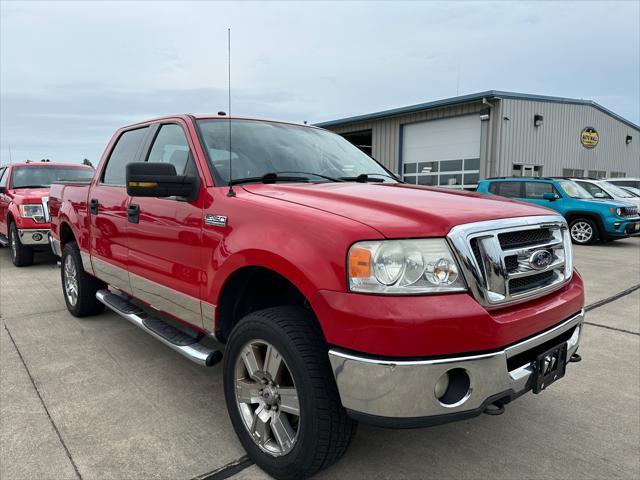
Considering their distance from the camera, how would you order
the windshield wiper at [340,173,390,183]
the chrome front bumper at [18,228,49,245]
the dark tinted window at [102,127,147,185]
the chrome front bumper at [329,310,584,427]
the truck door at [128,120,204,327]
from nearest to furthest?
the chrome front bumper at [329,310,584,427]
the truck door at [128,120,204,327]
the windshield wiper at [340,173,390,183]
the dark tinted window at [102,127,147,185]
the chrome front bumper at [18,228,49,245]

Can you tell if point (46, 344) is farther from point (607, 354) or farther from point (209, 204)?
point (607, 354)

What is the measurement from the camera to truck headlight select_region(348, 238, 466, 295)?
1.84 meters

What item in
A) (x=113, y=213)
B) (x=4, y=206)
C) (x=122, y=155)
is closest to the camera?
(x=113, y=213)

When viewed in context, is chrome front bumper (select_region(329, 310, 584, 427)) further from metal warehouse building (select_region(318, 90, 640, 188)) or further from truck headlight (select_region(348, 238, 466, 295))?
metal warehouse building (select_region(318, 90, 640, 188))

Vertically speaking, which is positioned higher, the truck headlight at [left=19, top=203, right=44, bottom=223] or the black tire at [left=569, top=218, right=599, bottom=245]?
the truck headlight at [left=19, top=203, right=44, bottom=223]

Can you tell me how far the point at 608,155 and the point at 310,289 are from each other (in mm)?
28520

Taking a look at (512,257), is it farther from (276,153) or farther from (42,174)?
(42,174)

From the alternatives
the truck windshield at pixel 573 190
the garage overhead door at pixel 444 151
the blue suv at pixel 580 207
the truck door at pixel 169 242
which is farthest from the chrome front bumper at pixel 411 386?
the garage overhead door at pixel 444 151

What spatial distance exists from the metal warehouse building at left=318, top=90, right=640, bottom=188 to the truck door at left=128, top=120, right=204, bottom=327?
689 inches

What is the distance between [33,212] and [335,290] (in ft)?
25.5

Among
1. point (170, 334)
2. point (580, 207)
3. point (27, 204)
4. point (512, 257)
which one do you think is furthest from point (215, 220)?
point (580, 207)

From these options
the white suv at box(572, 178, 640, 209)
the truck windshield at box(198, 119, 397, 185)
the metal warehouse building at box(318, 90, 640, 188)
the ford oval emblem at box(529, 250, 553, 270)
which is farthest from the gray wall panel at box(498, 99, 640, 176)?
the ford oval emblem at box(529, 250, 553, 270)

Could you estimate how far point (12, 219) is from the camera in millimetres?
8250

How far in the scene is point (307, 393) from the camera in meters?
1.96
